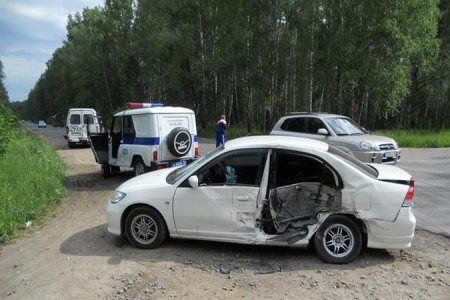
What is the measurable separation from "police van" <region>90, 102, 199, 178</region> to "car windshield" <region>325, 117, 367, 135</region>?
4.01m

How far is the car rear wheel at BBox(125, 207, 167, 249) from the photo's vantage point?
267 inches

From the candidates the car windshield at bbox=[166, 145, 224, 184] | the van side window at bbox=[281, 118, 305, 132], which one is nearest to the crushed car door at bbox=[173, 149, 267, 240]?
the car windshield at bbox=[166, 145, 224, 184]

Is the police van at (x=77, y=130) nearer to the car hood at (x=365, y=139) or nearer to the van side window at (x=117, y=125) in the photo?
the van side window at (x=117, y=125)

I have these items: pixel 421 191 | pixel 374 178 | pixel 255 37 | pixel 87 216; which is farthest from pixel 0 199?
pixel 255 37

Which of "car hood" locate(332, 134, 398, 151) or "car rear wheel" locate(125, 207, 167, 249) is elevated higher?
"car hood" locate(332, 134, 398, 151)

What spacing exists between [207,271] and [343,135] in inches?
335

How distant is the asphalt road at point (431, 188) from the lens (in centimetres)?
812

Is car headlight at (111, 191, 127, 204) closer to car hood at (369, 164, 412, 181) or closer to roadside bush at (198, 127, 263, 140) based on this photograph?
car hood at (369, 164, 412, 181)

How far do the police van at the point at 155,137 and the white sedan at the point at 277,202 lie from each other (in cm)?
554

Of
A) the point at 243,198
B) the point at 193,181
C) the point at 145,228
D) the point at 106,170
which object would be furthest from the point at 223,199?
the point at 106,170

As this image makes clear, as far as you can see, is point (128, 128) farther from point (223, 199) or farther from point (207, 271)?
point (207, 271)

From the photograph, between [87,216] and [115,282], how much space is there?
13.3 ft

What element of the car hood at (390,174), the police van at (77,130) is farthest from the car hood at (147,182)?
the police van at (77,130)

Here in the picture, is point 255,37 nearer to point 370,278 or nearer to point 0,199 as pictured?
point 0,199
